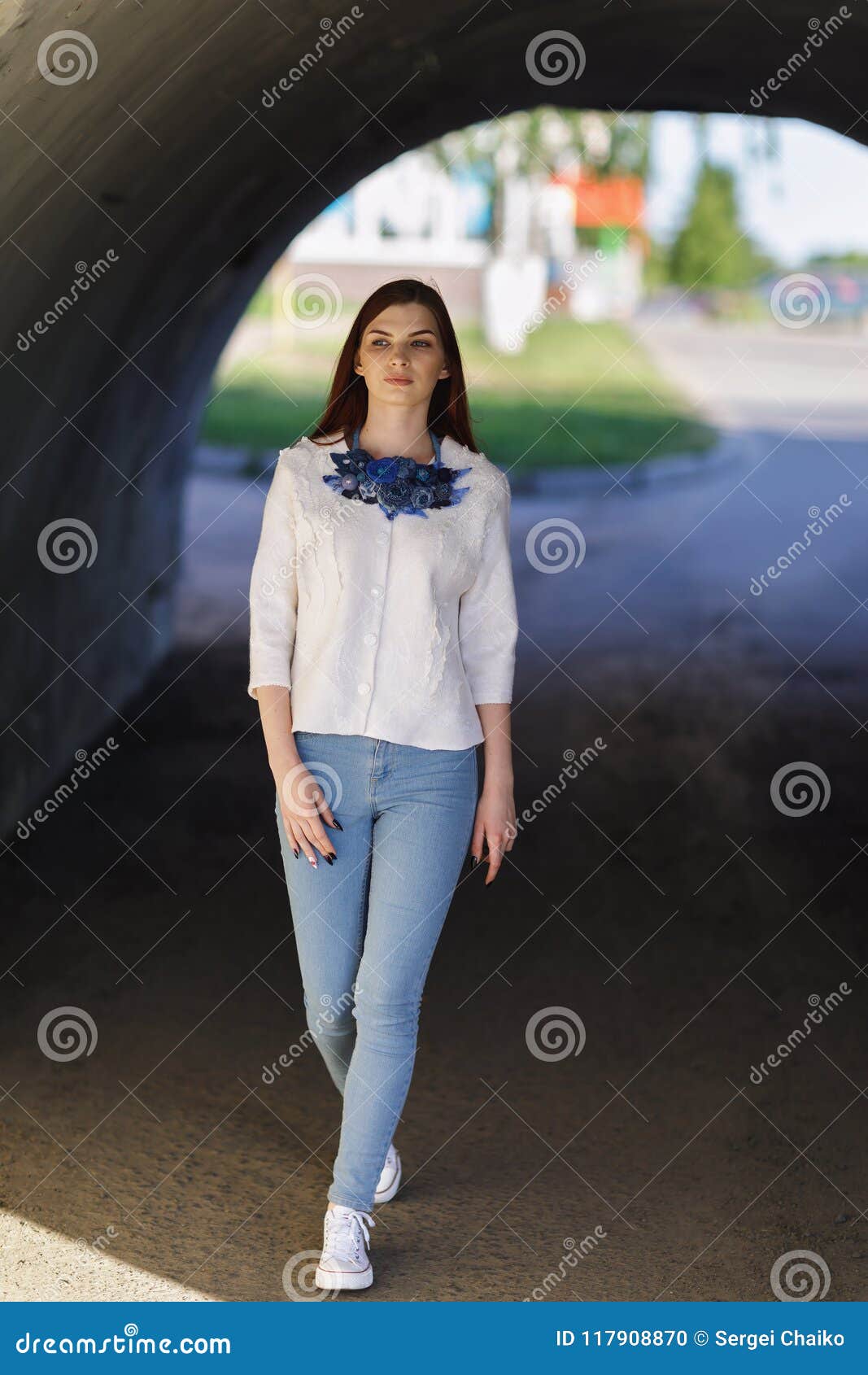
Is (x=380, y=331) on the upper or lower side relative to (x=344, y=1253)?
upper

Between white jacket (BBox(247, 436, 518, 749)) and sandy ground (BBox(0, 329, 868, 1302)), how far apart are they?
142 cm

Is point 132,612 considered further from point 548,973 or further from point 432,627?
point 432,627

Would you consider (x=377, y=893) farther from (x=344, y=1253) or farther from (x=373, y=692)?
(x=344, y=1253)

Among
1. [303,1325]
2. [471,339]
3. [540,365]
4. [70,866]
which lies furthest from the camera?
[471,339]

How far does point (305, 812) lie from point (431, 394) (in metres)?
1.10

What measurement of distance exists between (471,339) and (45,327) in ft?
99.5

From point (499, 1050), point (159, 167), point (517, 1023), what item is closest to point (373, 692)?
point (499, 1050)


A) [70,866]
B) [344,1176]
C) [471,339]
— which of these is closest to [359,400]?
[344,1176]

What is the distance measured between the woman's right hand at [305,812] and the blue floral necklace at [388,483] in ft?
2.15

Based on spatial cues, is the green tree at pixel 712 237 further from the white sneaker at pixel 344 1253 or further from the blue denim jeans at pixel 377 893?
the white sneaker at pixel 344 1253

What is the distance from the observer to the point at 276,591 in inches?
148

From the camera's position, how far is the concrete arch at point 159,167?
495 cm

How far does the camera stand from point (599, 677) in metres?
10.9

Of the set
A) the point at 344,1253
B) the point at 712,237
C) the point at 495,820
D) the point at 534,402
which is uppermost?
the point at 712,237
